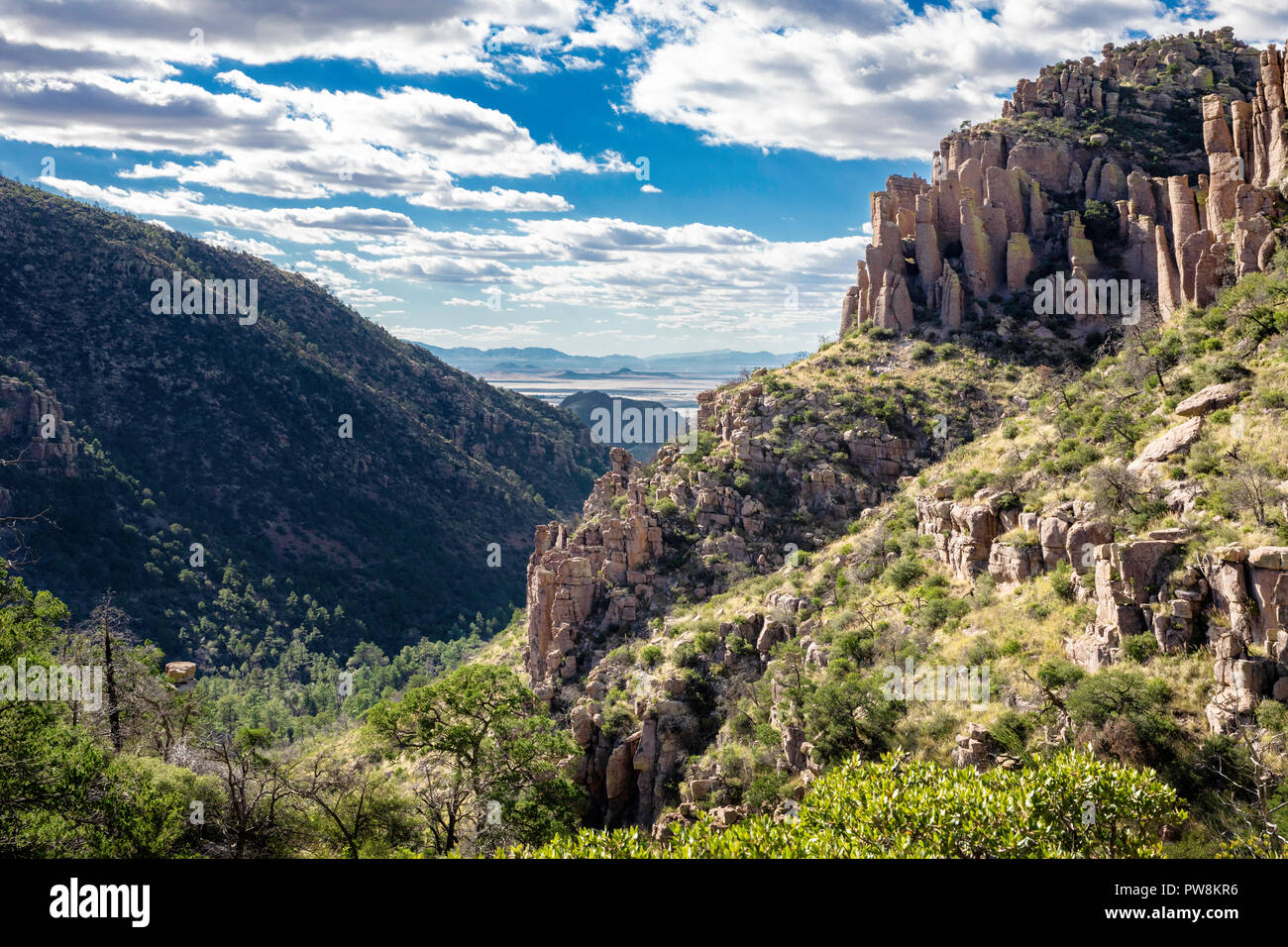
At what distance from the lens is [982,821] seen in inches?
580

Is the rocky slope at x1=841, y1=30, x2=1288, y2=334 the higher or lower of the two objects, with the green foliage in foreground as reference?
higher

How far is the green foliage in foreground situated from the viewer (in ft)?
47.1

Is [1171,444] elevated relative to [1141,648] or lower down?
elevated

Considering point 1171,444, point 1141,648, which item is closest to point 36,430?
point 1171,444

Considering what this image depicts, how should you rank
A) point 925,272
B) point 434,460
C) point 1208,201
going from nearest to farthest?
point 1208,201
point 925,272
point 434,460

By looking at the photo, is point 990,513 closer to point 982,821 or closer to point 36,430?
point 982,821

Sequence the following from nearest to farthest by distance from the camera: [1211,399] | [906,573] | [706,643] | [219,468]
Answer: [1211,399] → [906,573] → [706,643] → [219,468]

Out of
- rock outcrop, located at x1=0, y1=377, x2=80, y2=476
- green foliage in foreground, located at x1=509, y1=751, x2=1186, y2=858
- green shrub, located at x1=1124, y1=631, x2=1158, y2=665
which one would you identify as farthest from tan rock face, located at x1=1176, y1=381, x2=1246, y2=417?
rock outcrop, located at x1=0, y1=377, x2=80, y2=476

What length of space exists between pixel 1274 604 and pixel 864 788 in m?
10.0

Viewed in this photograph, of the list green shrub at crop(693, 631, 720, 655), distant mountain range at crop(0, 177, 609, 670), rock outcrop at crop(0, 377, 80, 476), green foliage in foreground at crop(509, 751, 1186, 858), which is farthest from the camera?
rock outcrop at crop(0, 377, 80, 476)

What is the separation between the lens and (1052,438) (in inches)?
1275

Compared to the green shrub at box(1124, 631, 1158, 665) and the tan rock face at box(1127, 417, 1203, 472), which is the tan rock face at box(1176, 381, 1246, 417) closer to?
the tan rock face at box(1127, 417, 1203, 472)
